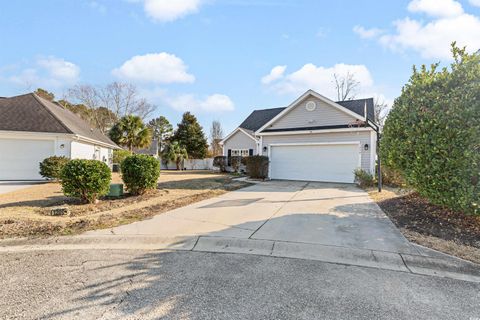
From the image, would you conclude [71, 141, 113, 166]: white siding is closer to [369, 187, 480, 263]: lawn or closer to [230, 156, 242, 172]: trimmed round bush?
[230, 156, 242, 172]: trimmed round bush

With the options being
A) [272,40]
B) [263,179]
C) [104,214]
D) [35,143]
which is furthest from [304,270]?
[35,143]

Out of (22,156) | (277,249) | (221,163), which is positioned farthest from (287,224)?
(221,163)

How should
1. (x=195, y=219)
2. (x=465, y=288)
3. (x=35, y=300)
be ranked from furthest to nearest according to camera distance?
(x=195, y=219) < (x=465, y=288) < (x=35, y=300)

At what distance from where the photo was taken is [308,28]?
9.55m

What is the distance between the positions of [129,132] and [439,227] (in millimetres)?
28164

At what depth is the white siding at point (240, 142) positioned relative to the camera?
2158 centimetres

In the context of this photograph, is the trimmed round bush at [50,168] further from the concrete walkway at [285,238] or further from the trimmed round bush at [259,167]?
the trimmed round bush at [259,167]

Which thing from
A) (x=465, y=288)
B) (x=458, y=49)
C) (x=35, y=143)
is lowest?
(x=465, y=288)

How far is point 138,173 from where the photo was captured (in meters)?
8.47

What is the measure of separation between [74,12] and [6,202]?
24.1ft

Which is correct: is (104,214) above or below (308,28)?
below

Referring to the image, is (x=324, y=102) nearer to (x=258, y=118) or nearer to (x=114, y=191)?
(x=258, y=118)

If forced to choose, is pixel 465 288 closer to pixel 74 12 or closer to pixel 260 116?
pixel 74 12

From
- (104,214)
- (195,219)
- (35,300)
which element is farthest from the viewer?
(104,214)
